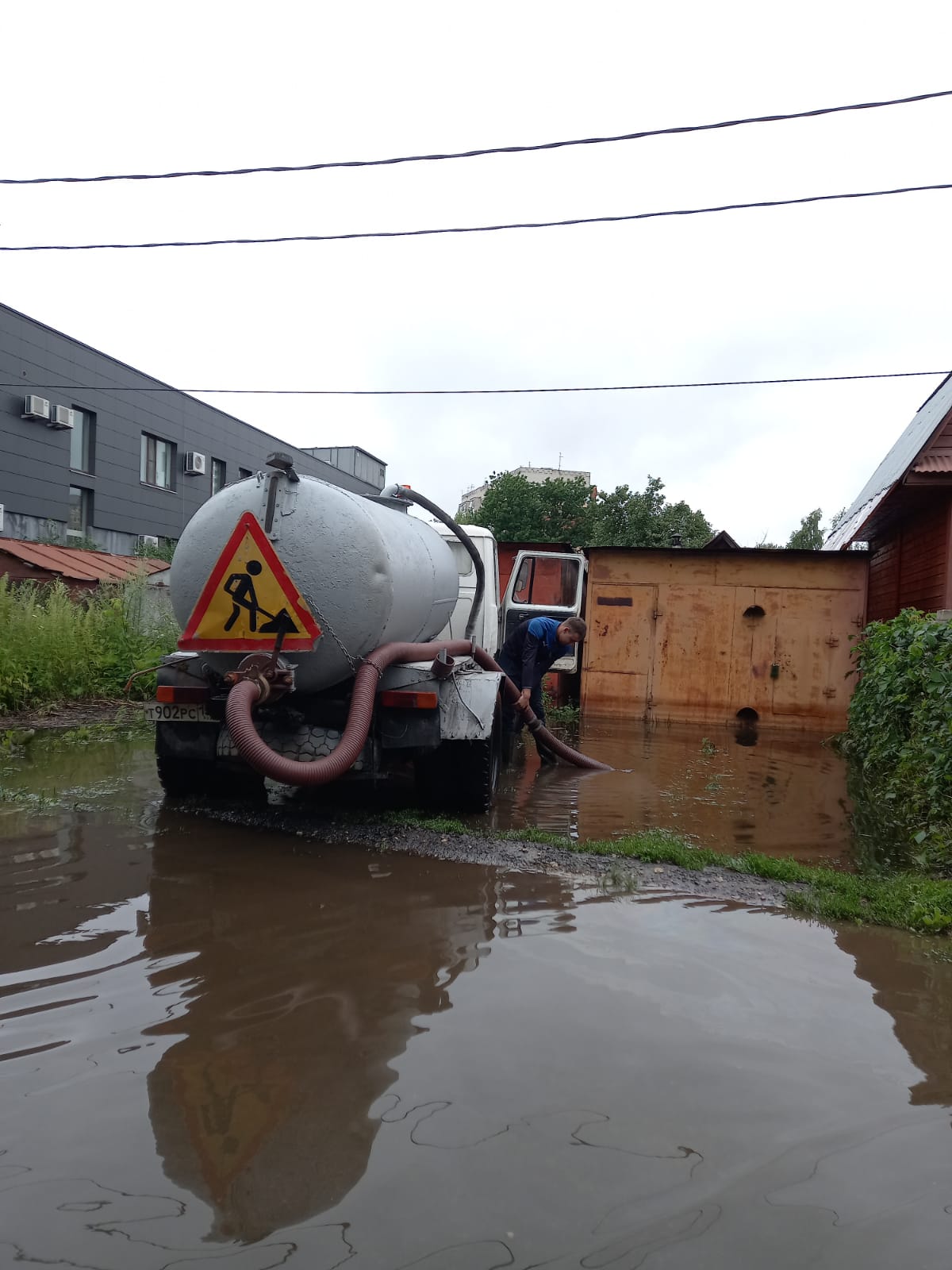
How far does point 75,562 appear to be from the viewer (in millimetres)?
18453

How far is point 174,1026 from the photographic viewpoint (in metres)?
3.09

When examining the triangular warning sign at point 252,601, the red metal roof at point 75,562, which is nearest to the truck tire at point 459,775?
the triangular warning sign at point 252,601

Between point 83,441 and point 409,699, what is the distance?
21.5m

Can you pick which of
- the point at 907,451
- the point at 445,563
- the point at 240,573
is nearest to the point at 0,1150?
the point at 240,573

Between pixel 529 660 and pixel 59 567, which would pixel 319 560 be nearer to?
pixel 529 660

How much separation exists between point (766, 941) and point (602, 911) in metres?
0.77

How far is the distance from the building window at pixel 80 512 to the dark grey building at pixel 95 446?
0.10 ft

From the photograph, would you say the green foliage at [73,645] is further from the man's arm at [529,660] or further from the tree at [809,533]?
the tree at [809,533]

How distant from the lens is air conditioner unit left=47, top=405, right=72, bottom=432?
2178 centimetres

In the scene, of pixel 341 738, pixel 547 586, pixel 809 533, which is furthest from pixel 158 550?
pixel 809 533

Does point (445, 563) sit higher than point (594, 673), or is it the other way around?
point (445, 563)

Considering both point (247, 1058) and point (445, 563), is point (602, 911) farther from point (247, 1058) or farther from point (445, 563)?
point (445, 563)

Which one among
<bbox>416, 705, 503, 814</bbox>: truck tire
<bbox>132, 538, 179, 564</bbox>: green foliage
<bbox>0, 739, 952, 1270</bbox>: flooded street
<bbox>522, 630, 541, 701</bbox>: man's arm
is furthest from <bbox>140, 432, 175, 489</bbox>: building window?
<bbox>0, 739, 952, 1270</bbox>: flooded street

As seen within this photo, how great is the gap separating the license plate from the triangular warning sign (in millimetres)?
536
